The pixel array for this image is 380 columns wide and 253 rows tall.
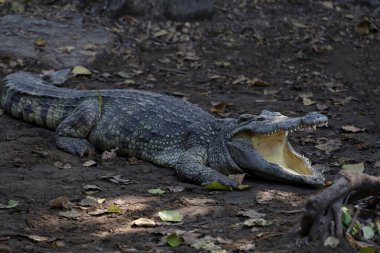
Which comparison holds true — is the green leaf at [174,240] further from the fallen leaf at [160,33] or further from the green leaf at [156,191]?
the fallen leaf at [160,33]

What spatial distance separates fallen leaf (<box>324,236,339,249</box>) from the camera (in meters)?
3.80

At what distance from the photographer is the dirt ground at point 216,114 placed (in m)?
4.34

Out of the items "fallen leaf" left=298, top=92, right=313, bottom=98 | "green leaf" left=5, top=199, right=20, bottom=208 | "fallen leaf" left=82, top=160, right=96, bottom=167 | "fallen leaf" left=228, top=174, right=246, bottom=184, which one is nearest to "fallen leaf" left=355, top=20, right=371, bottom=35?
"fallen leaf" left=298, top=92, right=313, bottom=98

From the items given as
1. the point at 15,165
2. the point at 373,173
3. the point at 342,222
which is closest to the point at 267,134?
the point at 373,173

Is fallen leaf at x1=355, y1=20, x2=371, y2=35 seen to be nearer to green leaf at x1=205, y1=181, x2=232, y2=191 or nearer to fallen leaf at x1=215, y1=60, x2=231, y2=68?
fallen leaf at x1=215, y1=60, x2=231, y2=68

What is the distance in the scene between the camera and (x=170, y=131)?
21.0 feet

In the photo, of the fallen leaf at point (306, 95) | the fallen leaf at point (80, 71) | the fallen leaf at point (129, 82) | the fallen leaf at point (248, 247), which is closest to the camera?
the fallen leaf at point (248, 247)

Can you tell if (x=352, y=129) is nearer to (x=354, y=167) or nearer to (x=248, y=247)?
(x=354, y=167)

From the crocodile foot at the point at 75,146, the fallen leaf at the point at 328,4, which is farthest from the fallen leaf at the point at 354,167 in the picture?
the fallen leaf at the point at 328,4

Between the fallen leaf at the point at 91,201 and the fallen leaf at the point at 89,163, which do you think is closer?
the fallen leaf at the point at 91,201

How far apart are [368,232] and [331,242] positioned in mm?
390

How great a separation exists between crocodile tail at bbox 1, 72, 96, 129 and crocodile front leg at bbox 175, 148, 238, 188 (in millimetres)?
1493

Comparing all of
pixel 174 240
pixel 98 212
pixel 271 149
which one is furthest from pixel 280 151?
pixel 174 240

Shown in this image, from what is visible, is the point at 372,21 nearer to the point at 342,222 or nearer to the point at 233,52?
the point at 233,52
